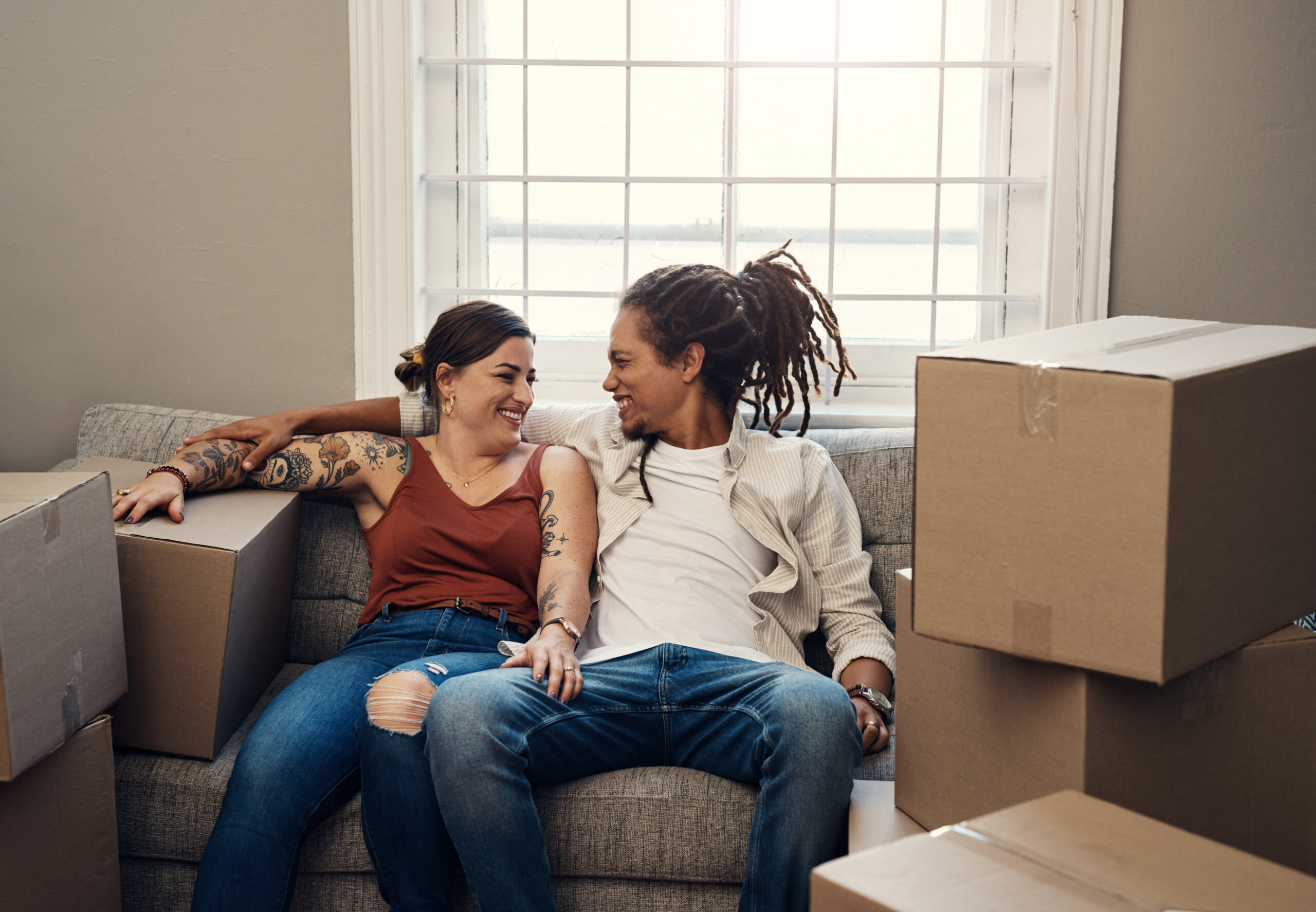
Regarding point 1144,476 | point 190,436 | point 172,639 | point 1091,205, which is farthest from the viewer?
point 1091,205

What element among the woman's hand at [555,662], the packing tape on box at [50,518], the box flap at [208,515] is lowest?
the woman's hand at [555,662]

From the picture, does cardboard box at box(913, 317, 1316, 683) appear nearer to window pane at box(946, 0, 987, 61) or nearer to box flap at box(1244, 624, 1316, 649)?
box flap at box(1244, 624, 1316, 649)

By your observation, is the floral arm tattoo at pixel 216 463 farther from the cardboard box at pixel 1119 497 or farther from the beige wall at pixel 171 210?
the cardboard box at pixel 1119 497

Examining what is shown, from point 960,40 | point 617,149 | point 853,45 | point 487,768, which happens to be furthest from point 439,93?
point 487,768

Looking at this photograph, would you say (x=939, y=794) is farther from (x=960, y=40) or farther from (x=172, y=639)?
(x=960, y=40)

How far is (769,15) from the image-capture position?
7.34 feet

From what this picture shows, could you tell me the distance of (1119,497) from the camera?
93 centimetres

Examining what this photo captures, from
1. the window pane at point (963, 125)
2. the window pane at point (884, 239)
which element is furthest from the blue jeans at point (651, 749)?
the window pane at point (963, 125)

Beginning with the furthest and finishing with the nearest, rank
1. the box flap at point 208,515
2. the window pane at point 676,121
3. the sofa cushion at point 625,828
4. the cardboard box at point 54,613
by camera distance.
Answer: the window pane at point 676,121
the box flap at point 208,515
the sofa cushion at point 625,828
the cardboard box at point 54,613

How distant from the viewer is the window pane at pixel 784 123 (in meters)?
2.28

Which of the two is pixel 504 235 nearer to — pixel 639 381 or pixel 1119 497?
pixel 639 381

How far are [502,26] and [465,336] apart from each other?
894 mm

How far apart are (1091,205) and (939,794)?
1.42 metres

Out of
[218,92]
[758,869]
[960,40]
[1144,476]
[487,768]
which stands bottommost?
[758,869]
